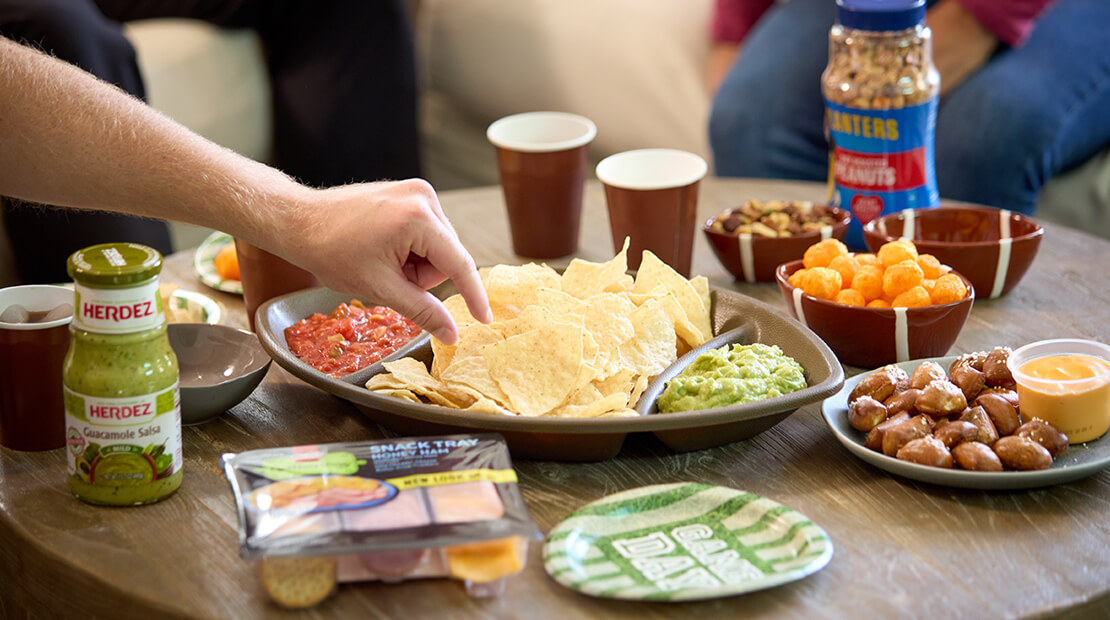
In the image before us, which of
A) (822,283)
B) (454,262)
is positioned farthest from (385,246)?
(822,283)

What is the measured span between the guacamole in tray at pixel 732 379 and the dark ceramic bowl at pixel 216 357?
19.2 inches

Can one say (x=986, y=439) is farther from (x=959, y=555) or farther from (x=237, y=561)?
(x=237, y=561)

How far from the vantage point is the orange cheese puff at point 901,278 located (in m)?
1.43

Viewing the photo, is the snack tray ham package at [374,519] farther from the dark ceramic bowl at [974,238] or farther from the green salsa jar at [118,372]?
the dark ceramic bowl at [974,238]

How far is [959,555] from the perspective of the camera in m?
1.01

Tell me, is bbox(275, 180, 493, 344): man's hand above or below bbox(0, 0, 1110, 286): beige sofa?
above

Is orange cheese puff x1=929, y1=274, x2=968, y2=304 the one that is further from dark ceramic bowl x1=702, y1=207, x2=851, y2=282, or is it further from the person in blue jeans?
the person in blue jeans

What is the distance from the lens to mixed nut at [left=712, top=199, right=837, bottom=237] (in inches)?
68.7

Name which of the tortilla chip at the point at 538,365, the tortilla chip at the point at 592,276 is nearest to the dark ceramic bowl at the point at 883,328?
the tortilla chip at the point at 592,276

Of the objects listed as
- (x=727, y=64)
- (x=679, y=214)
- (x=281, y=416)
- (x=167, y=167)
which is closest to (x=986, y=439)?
(x=679, y=214)

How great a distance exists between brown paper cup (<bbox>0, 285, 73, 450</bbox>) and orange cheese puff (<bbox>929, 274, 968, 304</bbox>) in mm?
1027

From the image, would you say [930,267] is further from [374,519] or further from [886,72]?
[374,519]

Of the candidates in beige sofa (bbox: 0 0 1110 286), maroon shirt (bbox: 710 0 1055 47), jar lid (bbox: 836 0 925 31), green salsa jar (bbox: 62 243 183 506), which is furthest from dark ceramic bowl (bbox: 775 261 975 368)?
beige sofa (bbox: 0 0 1110 286)

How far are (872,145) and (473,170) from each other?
2.38 meters
